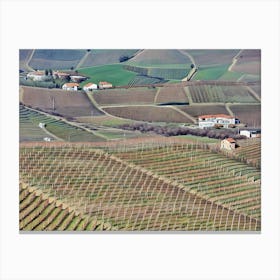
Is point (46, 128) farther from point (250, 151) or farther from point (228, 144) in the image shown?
point (250, 151)

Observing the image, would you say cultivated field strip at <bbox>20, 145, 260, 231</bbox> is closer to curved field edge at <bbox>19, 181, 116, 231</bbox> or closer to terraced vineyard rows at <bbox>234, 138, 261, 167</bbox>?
curved field edge at <bbox>19, 181, 116, 231</bbox>

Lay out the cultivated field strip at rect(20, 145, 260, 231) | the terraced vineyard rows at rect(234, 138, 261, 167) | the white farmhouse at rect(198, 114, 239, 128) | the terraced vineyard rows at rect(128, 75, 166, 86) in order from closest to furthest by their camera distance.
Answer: the cultivated field strip at rect(20, 145, 260, 231), the terraced vineyard rows at rect(234, 138, 261, 167), the white farmhouse at rect(198, 114, 239, 128), the terraced vineyard rows at rect(128, 75, 166, 86)

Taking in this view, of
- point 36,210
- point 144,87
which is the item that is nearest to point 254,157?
point 144,87

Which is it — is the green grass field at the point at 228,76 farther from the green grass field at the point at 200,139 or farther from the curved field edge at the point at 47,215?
the curved field edge at the point at 47,215

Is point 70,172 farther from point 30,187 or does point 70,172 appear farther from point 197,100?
point 197,100

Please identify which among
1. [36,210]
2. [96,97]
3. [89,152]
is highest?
[96,97]

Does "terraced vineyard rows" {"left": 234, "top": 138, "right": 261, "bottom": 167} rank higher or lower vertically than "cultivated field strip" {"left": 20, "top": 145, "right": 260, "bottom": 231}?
higher

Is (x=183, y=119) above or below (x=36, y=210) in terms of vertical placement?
A: above

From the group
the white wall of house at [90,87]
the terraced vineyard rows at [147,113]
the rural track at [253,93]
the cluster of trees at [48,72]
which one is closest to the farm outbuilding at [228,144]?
the terraced vineyard rows at [147,113]

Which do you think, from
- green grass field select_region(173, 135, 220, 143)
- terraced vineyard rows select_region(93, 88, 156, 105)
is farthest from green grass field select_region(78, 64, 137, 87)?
green grass field select_region(173, 135, 220, 143)
